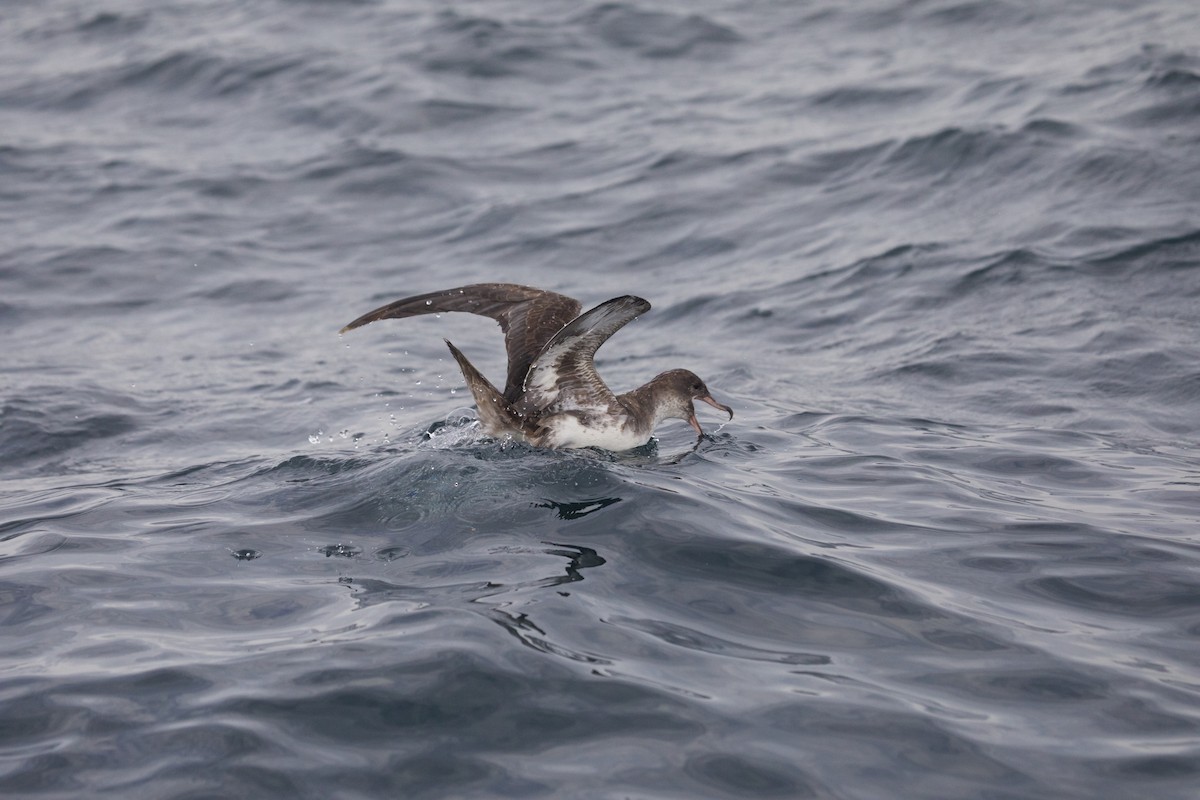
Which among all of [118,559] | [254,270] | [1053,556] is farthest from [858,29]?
[118,559]

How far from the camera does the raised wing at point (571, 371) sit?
7.12m

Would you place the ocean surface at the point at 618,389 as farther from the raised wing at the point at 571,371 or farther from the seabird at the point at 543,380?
the raised wing at the point at 571,371

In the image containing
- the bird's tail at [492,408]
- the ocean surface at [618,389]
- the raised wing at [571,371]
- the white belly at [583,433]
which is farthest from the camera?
the white belly at [583,433]

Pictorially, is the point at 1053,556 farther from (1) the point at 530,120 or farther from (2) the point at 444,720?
(1) the point at 530,120

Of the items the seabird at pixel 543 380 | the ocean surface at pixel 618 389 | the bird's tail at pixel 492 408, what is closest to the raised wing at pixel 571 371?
the seabird at pixel 543 380

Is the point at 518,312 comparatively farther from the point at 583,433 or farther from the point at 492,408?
the point at 583,433

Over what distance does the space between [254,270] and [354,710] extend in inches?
364

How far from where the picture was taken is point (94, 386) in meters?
10.3

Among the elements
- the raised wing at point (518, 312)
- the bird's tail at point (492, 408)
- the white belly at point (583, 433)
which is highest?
the raised wing at point (518, 312)

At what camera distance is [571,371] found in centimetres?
777

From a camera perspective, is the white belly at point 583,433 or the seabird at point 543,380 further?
the white belly at point 583,433

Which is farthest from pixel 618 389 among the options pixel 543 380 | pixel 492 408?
pixel 492 408

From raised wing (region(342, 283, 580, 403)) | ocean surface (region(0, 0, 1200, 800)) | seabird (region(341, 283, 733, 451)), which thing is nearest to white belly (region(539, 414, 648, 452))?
seabird (region(341, 283, 733, 451))

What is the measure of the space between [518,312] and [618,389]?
2313 millimetres
